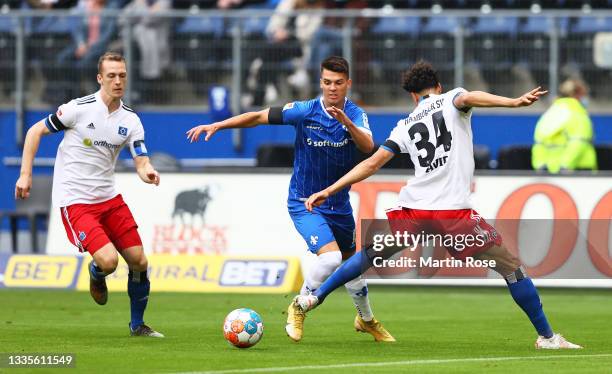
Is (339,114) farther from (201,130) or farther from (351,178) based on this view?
(201,130)

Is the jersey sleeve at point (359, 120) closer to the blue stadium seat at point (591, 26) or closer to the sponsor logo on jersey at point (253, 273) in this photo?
the sponsor logo on jersey at point (253, 273)

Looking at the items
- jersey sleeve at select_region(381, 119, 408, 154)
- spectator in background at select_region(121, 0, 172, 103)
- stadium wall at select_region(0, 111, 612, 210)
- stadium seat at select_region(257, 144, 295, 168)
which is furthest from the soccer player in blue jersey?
spectator in background at select_region(121, 0, 172, 103)

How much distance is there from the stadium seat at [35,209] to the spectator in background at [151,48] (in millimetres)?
2320

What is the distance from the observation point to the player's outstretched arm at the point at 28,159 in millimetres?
11422

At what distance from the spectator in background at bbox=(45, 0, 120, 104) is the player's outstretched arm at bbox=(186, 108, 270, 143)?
11941 millimetres

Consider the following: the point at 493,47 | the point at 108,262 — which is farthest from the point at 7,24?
the point at 108,262

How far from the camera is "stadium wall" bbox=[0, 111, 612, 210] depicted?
22234mm

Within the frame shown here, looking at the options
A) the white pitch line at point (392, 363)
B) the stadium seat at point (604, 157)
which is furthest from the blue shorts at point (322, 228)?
the stadium seat at point (604, 157)

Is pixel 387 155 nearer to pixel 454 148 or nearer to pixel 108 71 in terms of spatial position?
pixel 454 148

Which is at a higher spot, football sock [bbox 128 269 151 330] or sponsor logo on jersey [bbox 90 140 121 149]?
sponsor logo on jersey [bbox 90 140 121 149]

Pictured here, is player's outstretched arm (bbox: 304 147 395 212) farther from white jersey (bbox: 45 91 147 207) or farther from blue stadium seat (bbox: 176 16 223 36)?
blue stadium seat (bbox: 176 16 223 36)

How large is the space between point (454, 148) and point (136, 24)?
12.7 m

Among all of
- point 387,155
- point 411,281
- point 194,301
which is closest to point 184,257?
point 194,301

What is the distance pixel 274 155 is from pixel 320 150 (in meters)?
9.43
